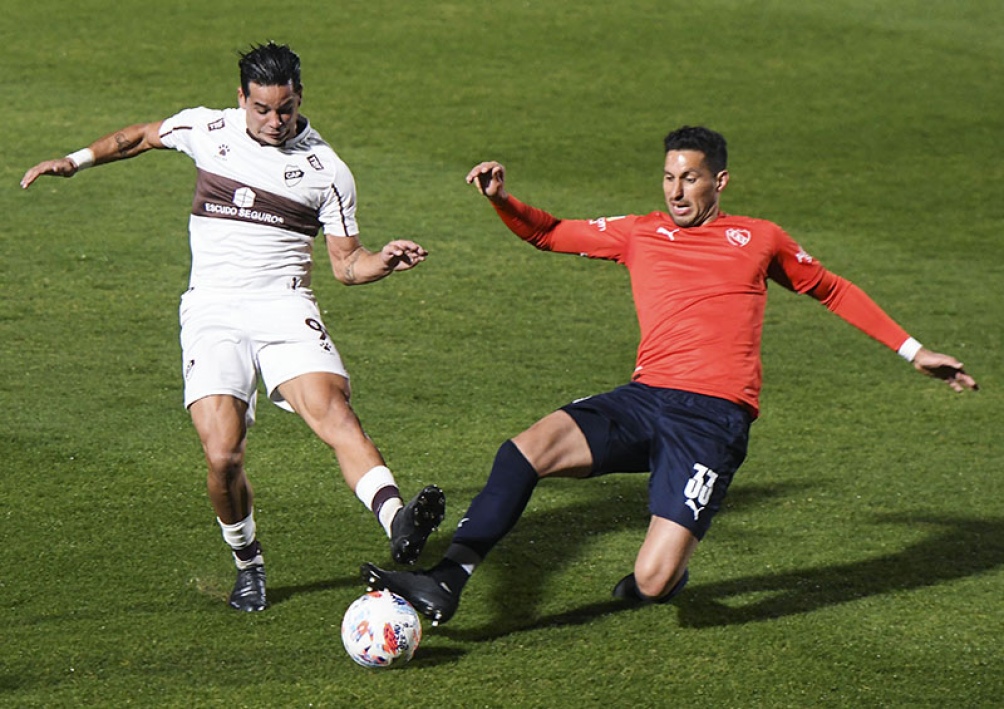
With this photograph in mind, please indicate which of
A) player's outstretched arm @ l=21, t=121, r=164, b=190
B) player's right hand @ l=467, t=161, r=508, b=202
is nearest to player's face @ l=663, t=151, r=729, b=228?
player's right hand @ l=467, t=161, r=508, b=202

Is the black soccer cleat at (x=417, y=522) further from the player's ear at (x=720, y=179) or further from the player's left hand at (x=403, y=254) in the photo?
the player's ear at (x=720, y=179)

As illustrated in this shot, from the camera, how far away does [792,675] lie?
5426 mm

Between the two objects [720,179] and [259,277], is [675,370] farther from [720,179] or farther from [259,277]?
[259,277]

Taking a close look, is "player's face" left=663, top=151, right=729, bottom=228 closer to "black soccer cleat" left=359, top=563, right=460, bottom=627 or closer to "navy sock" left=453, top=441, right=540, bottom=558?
"navy sock" left=453, top=441, right=540, bottom=558

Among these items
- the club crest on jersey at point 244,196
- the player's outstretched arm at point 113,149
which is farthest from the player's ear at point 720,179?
the player's outstretched arm at point 113,149

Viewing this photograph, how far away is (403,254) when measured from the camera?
546cm

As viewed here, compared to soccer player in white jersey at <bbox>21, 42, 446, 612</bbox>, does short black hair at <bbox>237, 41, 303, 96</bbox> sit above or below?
above

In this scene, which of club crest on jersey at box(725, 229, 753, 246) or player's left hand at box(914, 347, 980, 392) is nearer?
player's left hand at box(914, 347, 980, 392)

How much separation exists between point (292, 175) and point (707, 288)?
173 centimetres

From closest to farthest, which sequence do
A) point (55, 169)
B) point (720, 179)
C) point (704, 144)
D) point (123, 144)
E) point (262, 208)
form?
point (704, 144) → point (720, 179) → point (262, 208) → point (55, 169) → point (123, 144)

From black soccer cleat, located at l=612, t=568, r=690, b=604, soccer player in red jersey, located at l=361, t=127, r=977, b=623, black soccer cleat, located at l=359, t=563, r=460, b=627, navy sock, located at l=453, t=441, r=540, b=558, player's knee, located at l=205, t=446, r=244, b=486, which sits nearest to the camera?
black soccer cleat, located at l=359, t=563, r=460, b=627

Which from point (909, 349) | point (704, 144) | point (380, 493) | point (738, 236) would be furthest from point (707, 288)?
point (380, 493)

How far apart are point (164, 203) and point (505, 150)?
324 centimetres

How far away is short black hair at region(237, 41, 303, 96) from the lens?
5.83 meters
